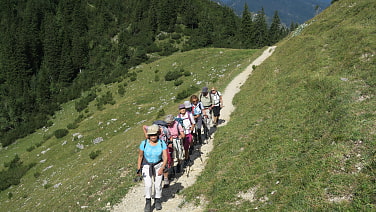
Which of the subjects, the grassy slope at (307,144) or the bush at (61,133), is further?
the bush at (61,133)

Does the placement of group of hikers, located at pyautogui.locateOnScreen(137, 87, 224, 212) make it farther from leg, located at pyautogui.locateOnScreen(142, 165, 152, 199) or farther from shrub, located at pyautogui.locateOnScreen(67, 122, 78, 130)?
shrub, located at pyautogui.locateOnScreen(67, 122, 78, 130)

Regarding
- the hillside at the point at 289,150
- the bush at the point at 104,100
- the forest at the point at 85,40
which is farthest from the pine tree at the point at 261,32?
the bush at the point at 104,100

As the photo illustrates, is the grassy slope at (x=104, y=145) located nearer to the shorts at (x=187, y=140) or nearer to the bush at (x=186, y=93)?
the bush at (x=186, y=93)

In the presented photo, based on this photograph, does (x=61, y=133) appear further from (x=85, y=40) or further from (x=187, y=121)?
(x=85, y=40)

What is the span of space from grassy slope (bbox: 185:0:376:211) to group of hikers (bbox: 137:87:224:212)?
1316 mm

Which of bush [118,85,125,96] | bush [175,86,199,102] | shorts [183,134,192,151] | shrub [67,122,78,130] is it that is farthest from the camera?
bush [118,85,125,96]

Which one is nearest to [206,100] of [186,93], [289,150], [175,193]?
[175,193]

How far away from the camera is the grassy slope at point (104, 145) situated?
13688 millimetres

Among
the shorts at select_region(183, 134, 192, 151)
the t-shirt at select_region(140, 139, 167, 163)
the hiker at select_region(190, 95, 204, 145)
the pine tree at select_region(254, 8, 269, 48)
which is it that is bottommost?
the shorts at select_region(183, 134, 192, 151)

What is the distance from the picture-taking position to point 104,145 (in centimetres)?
2352

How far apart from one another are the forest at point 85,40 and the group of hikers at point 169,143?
41276mm

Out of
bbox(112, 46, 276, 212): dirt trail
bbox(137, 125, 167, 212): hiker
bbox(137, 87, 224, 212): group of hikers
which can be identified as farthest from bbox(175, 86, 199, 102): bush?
bbox(137, 125, 167, 212): hiker

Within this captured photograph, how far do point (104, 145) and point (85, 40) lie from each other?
77.4m

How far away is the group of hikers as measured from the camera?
7.50 m
